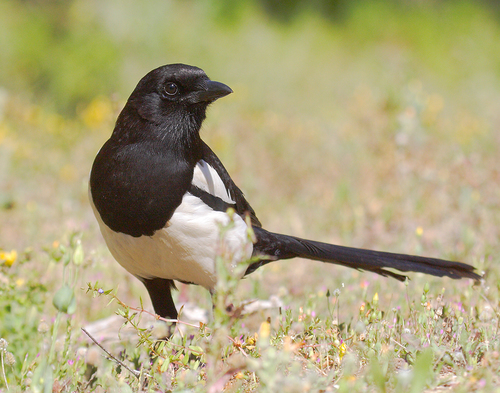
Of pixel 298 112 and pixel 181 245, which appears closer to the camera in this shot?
pixel 181 245

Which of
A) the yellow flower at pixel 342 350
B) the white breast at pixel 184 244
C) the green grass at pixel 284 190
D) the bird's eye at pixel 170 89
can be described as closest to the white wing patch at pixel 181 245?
the white breast at pixel 184 244

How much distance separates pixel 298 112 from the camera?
7.59 m

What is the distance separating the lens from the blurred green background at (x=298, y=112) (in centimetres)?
379

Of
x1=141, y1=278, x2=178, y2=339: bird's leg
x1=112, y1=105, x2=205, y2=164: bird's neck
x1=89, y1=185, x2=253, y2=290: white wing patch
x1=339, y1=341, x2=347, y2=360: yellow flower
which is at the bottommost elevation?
x1=141, y1=278, x2=178, y2=339: bird's leg

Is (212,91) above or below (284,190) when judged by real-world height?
above

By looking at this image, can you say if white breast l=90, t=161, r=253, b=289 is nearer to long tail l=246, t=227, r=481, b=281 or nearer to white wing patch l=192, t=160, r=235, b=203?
white wing patch l=192, t=160, r=235, b=203

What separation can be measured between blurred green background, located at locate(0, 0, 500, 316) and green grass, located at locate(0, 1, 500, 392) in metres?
0.03

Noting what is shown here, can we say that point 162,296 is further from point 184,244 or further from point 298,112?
point 298,112

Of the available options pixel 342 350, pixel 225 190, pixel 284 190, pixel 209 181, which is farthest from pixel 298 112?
pixel 342 350

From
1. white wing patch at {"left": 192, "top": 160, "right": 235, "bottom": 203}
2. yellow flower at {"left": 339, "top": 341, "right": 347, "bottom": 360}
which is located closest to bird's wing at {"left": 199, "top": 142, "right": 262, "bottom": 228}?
white wing patch at {"left": 192, "top": 160, "right": 235, "bottom": 203}

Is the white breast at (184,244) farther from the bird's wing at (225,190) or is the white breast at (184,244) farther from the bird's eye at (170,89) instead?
the bird's eye at (170,89)

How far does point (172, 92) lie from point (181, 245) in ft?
1.92

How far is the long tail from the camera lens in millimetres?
2295

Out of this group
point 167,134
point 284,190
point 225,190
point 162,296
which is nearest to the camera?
point 167,134
